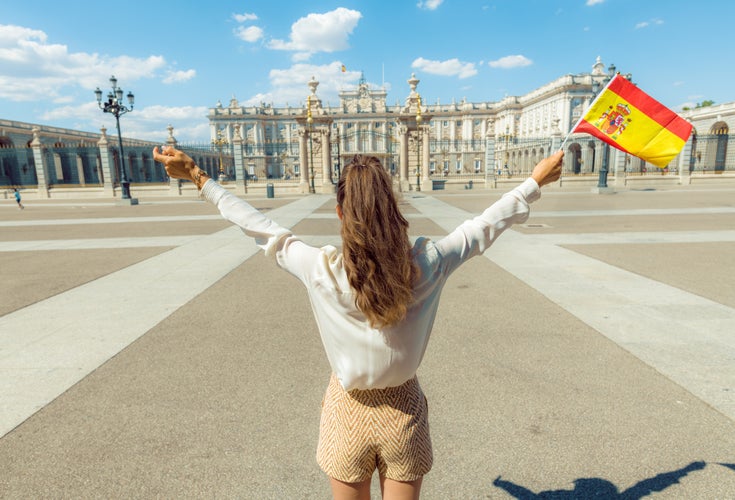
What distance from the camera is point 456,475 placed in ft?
8.89

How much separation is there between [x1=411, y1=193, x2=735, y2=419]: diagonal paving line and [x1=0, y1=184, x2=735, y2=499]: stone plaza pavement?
0.10 ft

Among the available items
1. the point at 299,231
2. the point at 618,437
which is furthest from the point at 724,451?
the point at 299,231

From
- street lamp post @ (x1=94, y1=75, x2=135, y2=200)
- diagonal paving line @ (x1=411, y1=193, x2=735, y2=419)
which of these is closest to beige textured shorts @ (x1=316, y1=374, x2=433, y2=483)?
diagonal paving line @ (x1=411, y1=193, x2=735, y2=419)

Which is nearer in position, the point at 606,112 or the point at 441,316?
the point at 606,112

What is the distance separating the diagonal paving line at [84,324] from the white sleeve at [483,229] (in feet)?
11.8

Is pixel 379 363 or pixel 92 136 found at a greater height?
pixel 92 136

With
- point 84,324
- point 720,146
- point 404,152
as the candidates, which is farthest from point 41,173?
point 720,146

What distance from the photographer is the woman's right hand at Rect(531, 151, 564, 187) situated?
75.4 inches

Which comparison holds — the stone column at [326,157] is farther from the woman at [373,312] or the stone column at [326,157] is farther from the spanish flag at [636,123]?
the woman at [373,312]

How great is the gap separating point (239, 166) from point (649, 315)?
2848cm

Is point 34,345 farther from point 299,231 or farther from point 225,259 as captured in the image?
point 299,231

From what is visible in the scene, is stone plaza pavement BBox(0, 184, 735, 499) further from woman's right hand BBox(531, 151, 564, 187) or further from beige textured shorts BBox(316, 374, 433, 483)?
woman's right hand BBox(531, 151, 564, 187)

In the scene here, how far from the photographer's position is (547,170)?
1.91m

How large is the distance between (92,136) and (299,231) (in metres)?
72.6
